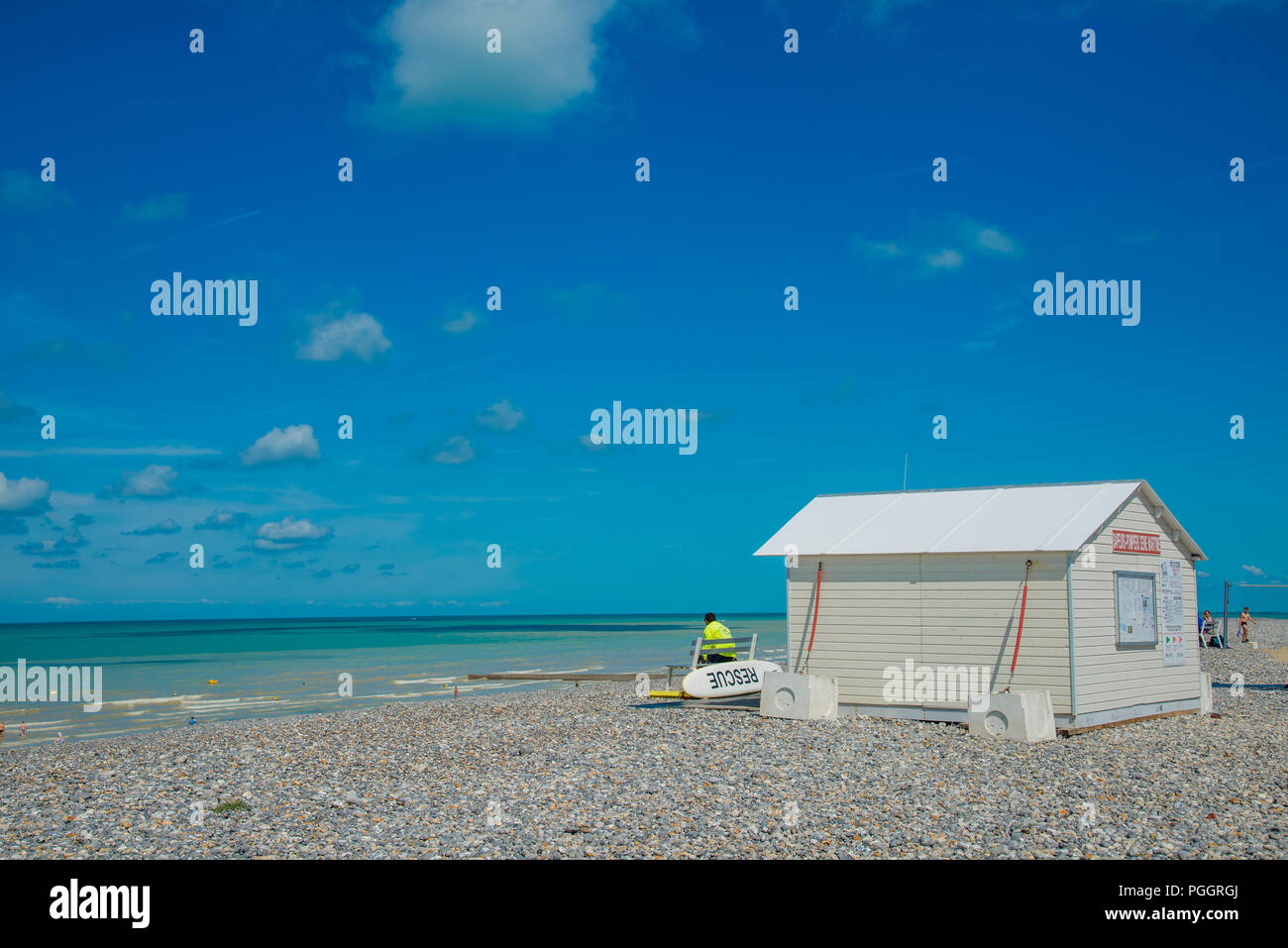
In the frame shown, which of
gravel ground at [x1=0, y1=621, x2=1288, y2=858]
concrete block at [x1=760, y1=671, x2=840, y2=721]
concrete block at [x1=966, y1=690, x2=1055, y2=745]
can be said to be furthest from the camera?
concrete block at [x1=760, y1=671, x2=840, y2=721]

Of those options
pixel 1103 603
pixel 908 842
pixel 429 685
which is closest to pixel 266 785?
pixel 908 842

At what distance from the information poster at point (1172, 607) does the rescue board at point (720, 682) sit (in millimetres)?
7026

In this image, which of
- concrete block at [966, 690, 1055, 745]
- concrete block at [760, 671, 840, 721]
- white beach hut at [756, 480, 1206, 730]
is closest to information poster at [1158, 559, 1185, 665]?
white beach hut at [756, 480, 1206, 730]

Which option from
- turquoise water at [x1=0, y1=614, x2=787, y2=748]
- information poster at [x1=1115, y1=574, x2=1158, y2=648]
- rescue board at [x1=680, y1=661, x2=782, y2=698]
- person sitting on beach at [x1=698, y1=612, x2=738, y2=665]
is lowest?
turquoise water at [x1=0, y1=614, x2=787, y2=748]

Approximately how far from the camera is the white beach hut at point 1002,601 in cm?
1622

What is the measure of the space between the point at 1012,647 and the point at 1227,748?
127 inches

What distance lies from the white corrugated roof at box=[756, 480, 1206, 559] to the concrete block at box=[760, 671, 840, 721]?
242 cm

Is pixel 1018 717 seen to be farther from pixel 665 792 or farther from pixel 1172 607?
pixel 665 792

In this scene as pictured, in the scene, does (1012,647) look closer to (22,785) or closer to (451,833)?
(451,833)

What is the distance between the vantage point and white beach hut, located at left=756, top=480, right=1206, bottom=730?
16.2 metres

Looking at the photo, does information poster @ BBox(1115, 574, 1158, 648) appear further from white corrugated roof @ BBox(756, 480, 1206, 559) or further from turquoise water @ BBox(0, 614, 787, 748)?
turquoise water @ BBox(0, 614, 787, 748)

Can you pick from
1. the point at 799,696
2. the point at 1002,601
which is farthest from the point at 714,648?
the point at 1002,601

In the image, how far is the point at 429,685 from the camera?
33.2 m

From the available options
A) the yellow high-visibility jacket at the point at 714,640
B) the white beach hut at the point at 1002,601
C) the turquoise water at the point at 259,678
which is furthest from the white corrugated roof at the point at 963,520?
the turquoise water at the point at 259,678
